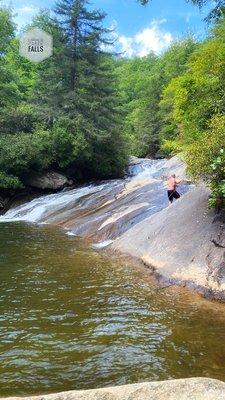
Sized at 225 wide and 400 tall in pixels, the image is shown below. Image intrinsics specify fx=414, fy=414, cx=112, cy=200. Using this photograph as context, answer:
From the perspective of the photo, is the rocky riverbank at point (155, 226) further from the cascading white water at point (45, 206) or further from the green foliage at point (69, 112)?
the green foliage at point (69, 112)

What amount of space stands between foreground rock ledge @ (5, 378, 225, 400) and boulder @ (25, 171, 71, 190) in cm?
2335

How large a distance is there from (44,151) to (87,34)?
10.8m

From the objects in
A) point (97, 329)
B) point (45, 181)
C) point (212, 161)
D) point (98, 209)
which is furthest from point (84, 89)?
point (97, 329)

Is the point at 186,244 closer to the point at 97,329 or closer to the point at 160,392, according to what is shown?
the point at 97,329

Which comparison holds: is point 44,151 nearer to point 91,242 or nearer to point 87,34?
point 87,34

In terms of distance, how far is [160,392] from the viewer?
11.0ft

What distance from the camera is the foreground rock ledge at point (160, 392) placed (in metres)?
3.27

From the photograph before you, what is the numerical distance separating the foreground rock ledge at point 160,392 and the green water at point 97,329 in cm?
177

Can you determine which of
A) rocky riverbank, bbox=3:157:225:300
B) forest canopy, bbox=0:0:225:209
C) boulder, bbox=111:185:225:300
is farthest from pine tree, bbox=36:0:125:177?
boulder, bbox=111:185:225:300

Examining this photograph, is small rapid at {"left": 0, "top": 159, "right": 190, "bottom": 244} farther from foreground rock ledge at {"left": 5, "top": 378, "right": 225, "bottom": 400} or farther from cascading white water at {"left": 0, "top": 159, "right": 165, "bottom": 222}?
foreground rock ledge at {"left": 5, "top": 378, "right": 225, "bottom": 400}

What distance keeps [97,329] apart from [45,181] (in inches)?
801

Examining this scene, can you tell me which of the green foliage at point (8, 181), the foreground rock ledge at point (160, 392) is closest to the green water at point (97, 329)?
the foreground rock ledge at point (160, 392)

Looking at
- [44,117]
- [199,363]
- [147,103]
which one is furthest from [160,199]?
[147,103]

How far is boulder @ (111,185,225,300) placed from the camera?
9.02 m
